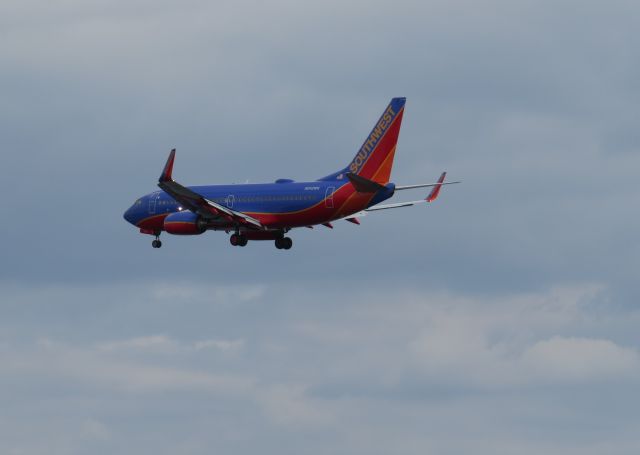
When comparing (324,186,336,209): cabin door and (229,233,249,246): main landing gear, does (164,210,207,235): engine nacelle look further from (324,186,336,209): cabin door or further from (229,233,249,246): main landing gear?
(324,186,336,209): cabin door

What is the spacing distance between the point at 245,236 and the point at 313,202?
931 cm

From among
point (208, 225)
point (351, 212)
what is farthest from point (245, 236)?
point (351, 212)

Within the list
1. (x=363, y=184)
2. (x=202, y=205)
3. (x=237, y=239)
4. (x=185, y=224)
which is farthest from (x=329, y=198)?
(x=185, y=224)

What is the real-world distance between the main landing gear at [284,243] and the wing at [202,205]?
14.8 feet

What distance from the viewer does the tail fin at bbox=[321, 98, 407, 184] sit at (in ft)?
413

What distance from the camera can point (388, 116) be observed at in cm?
12669

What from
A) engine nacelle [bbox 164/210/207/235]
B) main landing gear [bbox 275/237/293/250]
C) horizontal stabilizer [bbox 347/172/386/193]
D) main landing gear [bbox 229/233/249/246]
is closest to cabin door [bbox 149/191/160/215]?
engine nacelle [bbox 164/210/207/235]

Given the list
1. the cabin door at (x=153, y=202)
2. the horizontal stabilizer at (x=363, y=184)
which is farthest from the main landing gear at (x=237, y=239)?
the horizontal stabilizer at (x=363, y=184)

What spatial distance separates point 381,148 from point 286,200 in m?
8.76

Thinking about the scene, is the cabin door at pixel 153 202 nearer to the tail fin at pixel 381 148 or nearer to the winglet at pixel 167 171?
the winglet at pixel 167 171

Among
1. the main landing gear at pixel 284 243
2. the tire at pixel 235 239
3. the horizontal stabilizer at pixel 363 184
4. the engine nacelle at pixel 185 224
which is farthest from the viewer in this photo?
the main landing gear at pixel 284 243

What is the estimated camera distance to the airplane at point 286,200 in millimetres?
124812

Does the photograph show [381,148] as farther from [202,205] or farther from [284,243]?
[202,205]

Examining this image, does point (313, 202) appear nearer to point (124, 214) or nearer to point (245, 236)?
point (245, 236)
